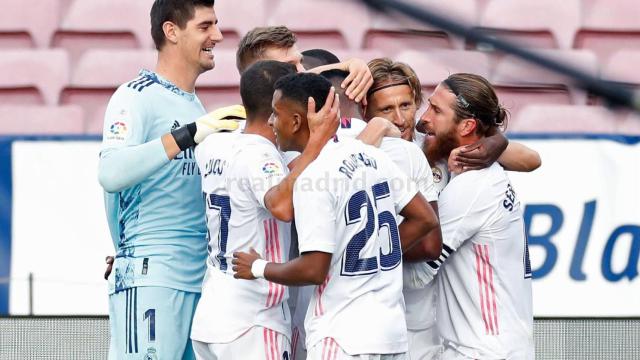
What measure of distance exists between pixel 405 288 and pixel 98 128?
443cm

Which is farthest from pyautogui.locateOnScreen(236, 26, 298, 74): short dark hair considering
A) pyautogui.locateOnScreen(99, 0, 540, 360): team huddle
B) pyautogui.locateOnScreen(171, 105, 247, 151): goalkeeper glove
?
pyautogui.locateOnScreen(171, 105, 247, 151): goalkeeper glove

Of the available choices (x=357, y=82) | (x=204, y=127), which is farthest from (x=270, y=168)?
(x=357, y=82)

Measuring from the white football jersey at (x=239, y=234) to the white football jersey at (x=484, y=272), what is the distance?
58 cm

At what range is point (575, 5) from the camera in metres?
8.23

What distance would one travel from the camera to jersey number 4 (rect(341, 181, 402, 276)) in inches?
131

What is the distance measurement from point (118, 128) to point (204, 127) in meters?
0.37

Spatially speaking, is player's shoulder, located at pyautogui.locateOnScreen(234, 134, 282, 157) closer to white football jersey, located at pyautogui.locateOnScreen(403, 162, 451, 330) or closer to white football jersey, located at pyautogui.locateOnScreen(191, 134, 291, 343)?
white football jersey, located at pyautogui.locateOnScreen(191, 134, 291, 343)

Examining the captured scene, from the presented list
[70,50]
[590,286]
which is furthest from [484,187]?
[70,50]

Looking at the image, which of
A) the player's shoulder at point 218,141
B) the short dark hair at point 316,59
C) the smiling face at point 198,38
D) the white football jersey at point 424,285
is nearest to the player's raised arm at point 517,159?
the white football jersey at point 424,285

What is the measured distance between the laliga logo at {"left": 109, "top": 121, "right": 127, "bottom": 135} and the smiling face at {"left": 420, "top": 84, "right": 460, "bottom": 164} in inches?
42.1

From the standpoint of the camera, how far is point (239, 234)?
3.57 m

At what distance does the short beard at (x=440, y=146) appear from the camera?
12.8 ft

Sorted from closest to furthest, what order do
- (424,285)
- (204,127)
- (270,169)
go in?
1. (270,169)
2. (204,127)
3. (424,285)

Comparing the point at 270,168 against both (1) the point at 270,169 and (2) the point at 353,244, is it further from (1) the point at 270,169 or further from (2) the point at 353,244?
(2) the point at 353,244
